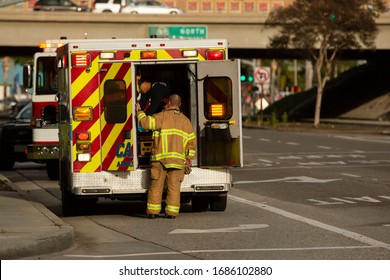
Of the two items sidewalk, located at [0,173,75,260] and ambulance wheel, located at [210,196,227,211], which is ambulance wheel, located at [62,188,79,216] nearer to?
sidewalk, located at [0,173,75,260]

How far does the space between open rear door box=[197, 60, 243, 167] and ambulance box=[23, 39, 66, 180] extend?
8.05 m

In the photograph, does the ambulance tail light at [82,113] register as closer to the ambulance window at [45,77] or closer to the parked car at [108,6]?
the ambulance window at [45,77]

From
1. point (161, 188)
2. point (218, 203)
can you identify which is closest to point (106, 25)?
point (218, 203)

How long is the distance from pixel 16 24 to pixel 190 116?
4640cm

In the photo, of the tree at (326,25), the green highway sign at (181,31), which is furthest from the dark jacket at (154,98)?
the green highway sign at (181,31)

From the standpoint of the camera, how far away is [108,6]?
68.6 m

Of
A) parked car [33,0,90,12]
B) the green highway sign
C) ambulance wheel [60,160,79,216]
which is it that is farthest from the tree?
ambulance wheel [60,160,79,216]

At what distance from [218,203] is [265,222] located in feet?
6.10

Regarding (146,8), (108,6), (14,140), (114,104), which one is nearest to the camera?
(114,104)

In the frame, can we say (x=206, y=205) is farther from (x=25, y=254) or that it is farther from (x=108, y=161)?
(x=25, y=254)

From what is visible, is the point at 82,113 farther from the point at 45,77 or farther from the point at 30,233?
the point at 45,77

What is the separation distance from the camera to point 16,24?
6297cm

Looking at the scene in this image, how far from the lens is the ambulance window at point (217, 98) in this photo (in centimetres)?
1733
